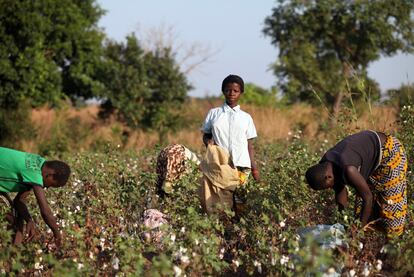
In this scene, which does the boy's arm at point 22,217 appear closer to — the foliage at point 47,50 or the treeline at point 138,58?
the treeline at point 138,58

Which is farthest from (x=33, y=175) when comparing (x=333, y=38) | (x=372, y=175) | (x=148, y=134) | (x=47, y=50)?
(x=333, y=38)

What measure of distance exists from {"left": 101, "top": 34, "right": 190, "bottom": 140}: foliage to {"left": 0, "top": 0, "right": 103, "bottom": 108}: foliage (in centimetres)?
72

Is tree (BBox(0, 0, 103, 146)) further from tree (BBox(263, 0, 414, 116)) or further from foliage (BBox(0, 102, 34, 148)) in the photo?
tree (BBox(263, 0, 414, 116))

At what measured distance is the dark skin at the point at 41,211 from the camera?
4.84 meters

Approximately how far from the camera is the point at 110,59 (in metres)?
23.6

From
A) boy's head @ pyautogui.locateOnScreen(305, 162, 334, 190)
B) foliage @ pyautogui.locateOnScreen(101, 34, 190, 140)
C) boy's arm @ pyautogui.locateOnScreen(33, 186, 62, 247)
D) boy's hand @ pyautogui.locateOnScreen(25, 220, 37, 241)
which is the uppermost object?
foliage @ pyautogui.locateOnScreen(101, 34, 190, 140)

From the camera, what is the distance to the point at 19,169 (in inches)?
195

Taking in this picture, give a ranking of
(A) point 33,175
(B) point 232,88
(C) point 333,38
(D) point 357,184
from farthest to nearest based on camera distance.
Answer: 1. (C) point 333,38
2. (B) point 232,88
3. (A) point 33,175
4. (D) point 357,184

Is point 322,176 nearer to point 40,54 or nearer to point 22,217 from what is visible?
point 22,217

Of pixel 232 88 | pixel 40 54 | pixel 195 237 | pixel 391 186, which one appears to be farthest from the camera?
pixel 40 54

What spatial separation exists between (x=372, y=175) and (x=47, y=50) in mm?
18260

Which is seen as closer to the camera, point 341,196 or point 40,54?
point 341,196

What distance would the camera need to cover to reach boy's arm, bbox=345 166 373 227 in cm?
477

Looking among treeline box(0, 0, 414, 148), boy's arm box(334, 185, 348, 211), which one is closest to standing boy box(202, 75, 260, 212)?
boy's arm box(334, 185, 348, 211)
